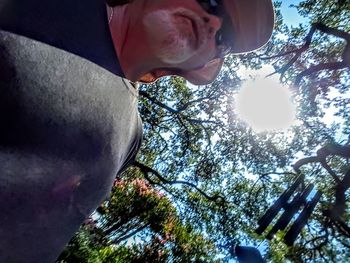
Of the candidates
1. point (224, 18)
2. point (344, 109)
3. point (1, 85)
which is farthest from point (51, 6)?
point (344, 109)

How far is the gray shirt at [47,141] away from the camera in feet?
2.46

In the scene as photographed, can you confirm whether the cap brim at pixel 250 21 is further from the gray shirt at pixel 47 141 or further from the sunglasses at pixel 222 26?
the gray shirt at pixel 47 141

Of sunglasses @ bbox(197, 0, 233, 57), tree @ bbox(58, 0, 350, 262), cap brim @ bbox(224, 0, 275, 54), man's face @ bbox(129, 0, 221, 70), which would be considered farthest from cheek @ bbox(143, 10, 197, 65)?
tree @ bbox(58, 0, 350, 262)

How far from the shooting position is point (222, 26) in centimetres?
133

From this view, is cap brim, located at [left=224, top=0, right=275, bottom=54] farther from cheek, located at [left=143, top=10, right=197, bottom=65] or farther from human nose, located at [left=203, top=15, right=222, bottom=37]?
Answer: cheek, located at [left=143, top=10, right=197, bottom=65]

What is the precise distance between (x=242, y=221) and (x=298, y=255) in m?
2.19

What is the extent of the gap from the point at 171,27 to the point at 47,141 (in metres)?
0.58

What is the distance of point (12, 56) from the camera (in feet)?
2.47

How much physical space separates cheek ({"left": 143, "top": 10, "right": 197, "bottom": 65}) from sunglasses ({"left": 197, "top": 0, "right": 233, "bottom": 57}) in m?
0.10

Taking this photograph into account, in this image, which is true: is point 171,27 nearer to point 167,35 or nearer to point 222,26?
point 167,35

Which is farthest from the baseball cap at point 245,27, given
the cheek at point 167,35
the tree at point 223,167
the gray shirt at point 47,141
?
the tree at point 223,167

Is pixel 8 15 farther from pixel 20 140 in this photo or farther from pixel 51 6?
pixel 20 140

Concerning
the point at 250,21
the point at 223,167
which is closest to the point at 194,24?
the point at 250,21

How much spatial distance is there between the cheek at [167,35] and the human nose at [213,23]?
0.08m
